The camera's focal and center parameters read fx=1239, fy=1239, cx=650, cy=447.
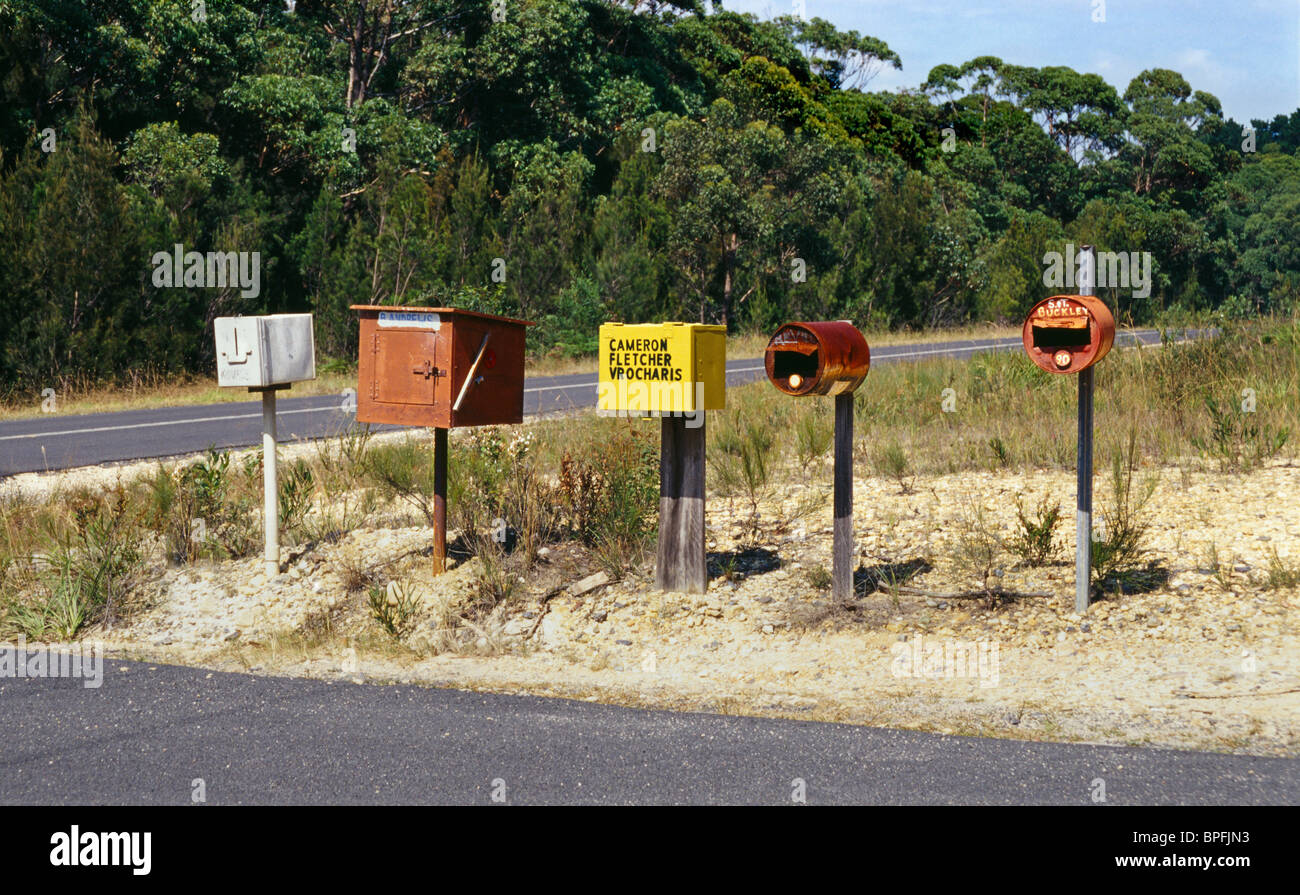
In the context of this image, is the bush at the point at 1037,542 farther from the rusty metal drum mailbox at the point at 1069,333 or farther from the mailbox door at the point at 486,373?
the mailbox door at the point at 486,373

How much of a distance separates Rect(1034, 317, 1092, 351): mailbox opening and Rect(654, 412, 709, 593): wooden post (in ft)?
5.66

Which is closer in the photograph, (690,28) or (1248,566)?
(1248,566)

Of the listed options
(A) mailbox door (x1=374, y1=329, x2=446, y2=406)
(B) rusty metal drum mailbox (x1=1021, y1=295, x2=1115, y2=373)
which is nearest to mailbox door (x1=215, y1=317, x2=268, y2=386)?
(A) mailbox door (x1=374, y1=329, x2=446, y2=406)

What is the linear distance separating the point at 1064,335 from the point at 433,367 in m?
3.23

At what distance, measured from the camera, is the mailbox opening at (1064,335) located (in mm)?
5668

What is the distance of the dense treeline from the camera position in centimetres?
1844

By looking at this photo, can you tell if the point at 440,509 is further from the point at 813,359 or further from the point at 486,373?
the point at 813,359

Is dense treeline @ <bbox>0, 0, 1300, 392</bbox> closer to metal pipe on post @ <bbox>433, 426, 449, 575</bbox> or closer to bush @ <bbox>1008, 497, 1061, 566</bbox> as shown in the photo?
bush @ <bbox>1008, 497, 1061, 566</bbox>

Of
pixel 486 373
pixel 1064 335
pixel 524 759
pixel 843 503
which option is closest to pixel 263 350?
pixel 486 373

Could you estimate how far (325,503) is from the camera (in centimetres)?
884

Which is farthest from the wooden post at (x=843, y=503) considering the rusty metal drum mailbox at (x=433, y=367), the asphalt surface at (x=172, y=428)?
the asphalt surface at (x=172, y=428)

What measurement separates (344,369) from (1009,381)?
1248cm

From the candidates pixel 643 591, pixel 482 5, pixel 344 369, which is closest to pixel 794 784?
pixel 643 591

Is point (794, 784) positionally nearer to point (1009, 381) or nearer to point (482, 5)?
point (1009, 381)
